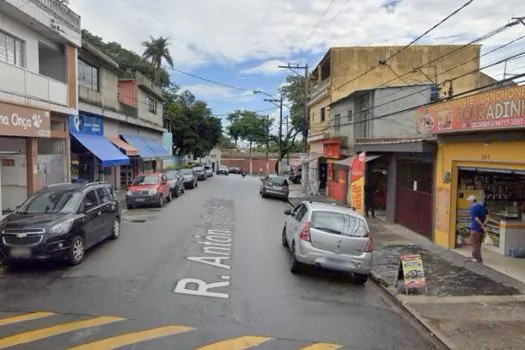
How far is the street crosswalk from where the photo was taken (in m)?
5.56

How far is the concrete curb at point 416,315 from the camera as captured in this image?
6.41 meters

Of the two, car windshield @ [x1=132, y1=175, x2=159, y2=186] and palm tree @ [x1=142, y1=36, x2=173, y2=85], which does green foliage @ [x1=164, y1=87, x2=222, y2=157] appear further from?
car windshield @ [x1=132, y1=175, x2=159, y2=186]

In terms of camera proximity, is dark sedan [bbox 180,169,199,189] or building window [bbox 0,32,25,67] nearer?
building window [bbox 0,32,25,67]

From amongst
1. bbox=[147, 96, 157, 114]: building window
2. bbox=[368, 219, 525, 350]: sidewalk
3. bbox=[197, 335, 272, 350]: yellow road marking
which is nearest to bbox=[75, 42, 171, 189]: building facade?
bbox=[147, 96, 157, 114]: building window

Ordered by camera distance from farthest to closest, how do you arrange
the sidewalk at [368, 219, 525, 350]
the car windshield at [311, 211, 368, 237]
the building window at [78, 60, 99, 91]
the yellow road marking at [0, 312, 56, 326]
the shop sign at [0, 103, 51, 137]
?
the building window at [78, 60, 99, 91] → the shop sign at [0, 103, 51, 137] → the car windshield at [311, 211, 368, 237] → the sidewalk at [368, 219, 525, 350] → the yellow road marking at [0, 312, 56, 326]

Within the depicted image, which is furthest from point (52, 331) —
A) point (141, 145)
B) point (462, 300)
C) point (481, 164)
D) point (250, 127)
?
point (250, 127)

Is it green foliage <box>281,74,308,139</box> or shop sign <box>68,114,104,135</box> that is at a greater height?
green foliage <box>281,74,308,139</box>

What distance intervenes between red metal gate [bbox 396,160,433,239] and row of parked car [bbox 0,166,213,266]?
10135mm

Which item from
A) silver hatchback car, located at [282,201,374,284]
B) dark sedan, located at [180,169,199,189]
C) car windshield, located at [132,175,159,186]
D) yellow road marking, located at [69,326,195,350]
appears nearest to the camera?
yellow road marking, located at [69,326,195,350]

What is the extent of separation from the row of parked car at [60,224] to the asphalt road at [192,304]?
380 millimetres

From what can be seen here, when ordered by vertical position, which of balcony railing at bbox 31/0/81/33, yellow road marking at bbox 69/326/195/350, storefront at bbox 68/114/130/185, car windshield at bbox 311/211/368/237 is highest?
balcony railing at bbox 31/0/81/33

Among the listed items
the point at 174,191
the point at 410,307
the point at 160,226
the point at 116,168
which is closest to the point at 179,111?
the point at 116,168

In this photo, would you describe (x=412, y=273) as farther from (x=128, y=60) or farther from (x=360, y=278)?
(x=128, y=60)

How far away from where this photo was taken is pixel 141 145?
3359 centimetres
